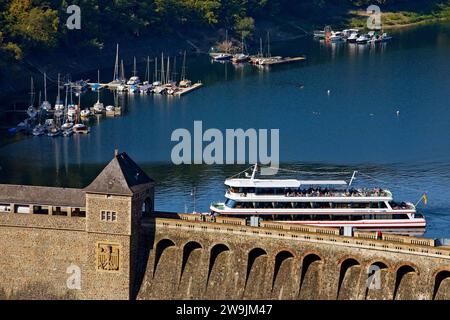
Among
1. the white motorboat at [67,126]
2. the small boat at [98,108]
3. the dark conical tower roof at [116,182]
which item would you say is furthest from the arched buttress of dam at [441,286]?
the small boat at [98,108]

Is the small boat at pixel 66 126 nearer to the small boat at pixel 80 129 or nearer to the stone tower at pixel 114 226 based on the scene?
the small boat at pixel 80 129

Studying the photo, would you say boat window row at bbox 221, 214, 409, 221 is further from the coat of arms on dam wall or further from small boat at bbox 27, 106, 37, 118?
small boat at bbox 27, 106, 37, 118

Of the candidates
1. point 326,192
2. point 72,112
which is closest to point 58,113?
point 72,112

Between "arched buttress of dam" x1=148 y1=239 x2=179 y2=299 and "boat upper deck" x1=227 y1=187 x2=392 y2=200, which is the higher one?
"boat upper deck" x1=227 y1=187 x2=392 y2=200

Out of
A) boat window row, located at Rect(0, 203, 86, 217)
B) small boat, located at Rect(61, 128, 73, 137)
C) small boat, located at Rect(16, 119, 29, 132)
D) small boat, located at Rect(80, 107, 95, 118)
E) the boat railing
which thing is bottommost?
small boat, located at Rect(61, 128, 73, 137)

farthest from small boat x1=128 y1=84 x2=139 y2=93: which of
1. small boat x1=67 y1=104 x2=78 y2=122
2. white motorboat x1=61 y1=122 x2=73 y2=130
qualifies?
white motorboat x1=61 y1=122 x2=73 y2=130

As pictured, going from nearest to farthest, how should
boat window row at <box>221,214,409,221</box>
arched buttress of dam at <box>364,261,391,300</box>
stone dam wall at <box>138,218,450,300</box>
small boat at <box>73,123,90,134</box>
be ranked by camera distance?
stone dam wall at <box>138,218,450,300</box>
arched buttress of dam at <box>364,261,391,300</box>
boat window row at <box>221,214,409,221</box>
small boat at <box>73,123,90,134</box>

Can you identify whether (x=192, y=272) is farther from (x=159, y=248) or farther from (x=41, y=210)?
(x=41, y=210)
